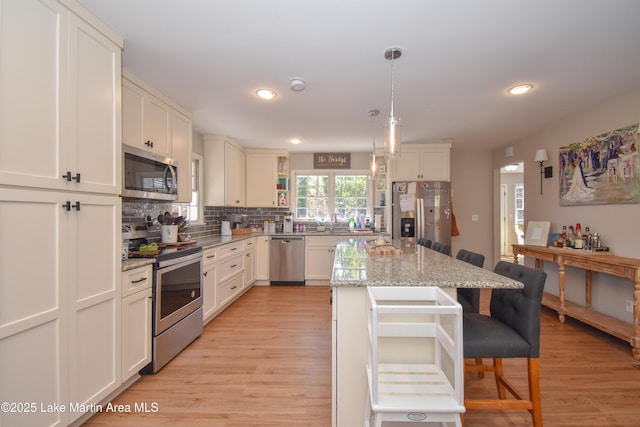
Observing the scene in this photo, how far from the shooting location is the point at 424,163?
4.45 m

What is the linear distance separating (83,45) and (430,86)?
248 cm

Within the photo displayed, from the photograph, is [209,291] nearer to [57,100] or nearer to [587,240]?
[57,100]

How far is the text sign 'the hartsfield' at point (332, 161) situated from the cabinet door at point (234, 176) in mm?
1333

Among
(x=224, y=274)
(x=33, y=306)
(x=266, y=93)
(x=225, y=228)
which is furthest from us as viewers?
(x=225, y=228)

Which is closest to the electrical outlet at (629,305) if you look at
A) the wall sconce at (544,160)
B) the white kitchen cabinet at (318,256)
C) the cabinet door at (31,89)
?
the wall sconce at (544,160)

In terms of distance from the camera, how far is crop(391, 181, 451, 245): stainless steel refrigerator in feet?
14.1

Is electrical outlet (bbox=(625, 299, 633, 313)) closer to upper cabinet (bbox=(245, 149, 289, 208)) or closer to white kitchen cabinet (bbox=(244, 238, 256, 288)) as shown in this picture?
white kitchen cabinet (bbox=(244, 238, 256, 288))


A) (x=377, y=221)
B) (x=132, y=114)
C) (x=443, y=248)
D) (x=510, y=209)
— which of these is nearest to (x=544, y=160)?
(x=443, y=248)

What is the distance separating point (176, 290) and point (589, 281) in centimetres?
420

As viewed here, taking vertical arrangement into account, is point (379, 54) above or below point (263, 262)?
above

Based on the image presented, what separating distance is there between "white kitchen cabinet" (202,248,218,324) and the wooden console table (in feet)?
12.4

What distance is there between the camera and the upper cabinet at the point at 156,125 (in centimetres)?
214

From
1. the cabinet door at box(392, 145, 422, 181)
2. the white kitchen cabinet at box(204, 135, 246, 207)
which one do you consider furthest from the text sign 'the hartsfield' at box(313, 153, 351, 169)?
the white kitchen cabinet at box(204, 135, 246, 207)

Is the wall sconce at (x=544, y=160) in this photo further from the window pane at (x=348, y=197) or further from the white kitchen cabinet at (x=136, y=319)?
the white kitchen cabinet at (x=136, y=319)
